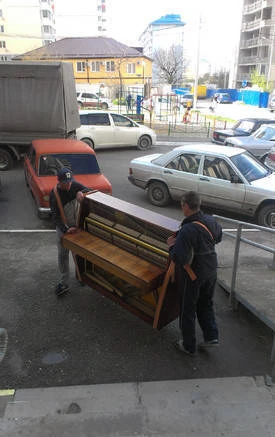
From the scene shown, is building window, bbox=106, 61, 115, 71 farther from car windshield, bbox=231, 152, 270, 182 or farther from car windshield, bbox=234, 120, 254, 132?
car windshield, bbox=231, 152, 270, 182

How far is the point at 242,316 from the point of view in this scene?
15.4 ft

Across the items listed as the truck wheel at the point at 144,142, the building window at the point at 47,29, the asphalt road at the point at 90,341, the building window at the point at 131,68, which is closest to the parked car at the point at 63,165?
the asphalt road at the point at 90,341

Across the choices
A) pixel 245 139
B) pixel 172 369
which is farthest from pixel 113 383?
pixel 245 139

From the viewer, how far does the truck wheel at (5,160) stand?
12531mm

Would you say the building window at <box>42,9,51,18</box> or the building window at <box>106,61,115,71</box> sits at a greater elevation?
the building window at <box>42,9,51,18</box>

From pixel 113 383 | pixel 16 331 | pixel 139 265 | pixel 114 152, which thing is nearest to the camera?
pixel 113 383

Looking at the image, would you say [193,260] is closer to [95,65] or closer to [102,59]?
[102,59]

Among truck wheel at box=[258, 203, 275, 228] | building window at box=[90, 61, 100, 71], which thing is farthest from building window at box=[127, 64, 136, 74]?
truck wheel at box=[258, 203, 275, 228]

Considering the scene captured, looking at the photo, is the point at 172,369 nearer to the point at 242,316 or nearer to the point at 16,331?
the point at 242,316

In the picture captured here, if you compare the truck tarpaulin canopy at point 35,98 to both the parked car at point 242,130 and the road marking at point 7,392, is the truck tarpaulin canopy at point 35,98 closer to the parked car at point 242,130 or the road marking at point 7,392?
the parked car at point 242,130

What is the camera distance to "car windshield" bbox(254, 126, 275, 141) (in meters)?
13.5

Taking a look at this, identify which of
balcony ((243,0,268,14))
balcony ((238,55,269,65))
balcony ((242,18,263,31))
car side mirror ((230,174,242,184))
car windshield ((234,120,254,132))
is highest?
balcony ((243,0,268,14))

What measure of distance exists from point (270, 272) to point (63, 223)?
2879 mm

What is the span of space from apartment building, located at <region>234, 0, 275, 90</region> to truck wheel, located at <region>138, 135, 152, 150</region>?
58.0 meters
